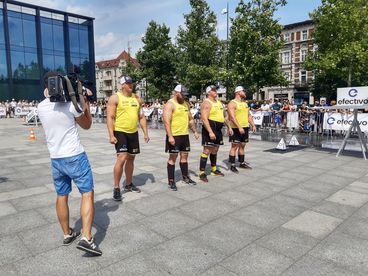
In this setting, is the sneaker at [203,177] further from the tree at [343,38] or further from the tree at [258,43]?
the tree at [343,38]

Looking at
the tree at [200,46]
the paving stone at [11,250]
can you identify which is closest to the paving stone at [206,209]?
the paving stone at [11,250]

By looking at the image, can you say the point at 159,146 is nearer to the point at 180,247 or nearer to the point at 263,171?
the point at 263,171

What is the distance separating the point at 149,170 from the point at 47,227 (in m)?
3.38

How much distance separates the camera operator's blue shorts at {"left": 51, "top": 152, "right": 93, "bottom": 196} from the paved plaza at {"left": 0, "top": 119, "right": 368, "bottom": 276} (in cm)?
70

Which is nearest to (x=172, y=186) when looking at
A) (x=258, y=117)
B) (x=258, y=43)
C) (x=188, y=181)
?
(x=188, y=181)

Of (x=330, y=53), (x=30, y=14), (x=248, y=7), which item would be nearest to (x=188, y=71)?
(x=248, y=7)

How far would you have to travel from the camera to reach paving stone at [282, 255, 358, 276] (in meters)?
2.93

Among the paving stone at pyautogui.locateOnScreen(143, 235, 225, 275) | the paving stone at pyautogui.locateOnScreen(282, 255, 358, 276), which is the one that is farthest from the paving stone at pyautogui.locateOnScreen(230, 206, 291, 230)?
the paving stone at pyautogui.locateOnScreen(143, 235, 225, 275)

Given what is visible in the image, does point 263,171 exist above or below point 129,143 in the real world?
below

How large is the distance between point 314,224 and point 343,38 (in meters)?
25.7

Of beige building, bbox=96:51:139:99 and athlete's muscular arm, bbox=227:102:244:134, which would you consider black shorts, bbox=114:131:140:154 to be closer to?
athlete's muscular arm, bbox=227:102:244:134

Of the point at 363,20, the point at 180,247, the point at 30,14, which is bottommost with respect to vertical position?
the point at 180,247

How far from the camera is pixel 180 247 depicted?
3.45 meters

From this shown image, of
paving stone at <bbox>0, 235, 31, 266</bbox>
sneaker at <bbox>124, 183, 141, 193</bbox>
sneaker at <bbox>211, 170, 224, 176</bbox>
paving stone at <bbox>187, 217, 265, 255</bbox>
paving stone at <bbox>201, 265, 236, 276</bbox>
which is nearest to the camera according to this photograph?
paving stone at <bbox>201, 265, 236, 276</bbox>
